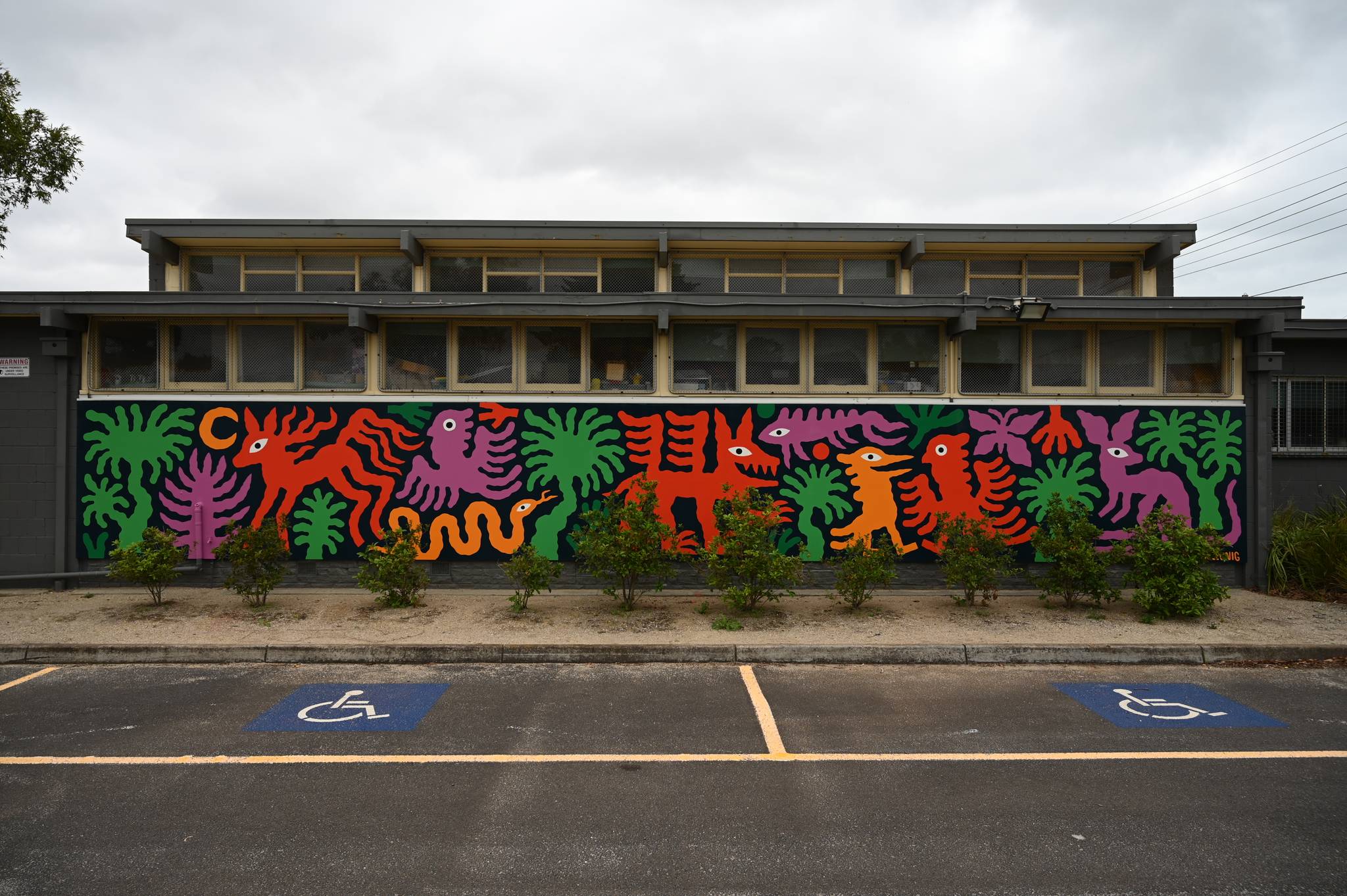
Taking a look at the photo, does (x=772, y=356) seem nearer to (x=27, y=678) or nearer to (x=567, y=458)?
(x=567, y=458)

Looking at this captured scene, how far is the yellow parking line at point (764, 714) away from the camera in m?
5.21

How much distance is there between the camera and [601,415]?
9781 mm

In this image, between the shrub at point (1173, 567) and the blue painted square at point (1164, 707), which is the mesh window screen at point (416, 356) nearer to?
the blue painted square at point (1164, 707)

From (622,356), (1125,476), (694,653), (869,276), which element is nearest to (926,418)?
(869,276)

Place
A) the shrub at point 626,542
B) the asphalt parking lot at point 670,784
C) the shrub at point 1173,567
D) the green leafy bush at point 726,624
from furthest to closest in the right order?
the shrub at point 626,542 → the shrub at point 1173,567 → the green leafy bush at point 726,624 → the asphalt parking lot at point 670,784

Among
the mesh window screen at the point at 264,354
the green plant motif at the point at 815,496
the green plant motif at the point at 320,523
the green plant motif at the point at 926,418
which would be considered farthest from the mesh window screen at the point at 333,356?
the green plant motif at the point at 926,418

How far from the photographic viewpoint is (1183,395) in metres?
10.0

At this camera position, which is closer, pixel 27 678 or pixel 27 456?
pixel 27 678

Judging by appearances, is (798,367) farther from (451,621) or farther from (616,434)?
(451,621)

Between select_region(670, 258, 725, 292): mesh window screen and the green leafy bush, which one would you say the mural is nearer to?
the green leafy bush

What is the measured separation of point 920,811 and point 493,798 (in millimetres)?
2638

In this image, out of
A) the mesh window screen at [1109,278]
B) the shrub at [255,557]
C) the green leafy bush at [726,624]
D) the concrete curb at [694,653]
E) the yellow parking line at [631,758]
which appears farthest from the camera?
the mesh window screen at [1109,278]

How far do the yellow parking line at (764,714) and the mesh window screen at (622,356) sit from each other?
4.50 m

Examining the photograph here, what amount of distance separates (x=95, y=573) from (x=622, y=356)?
7.78 meters
